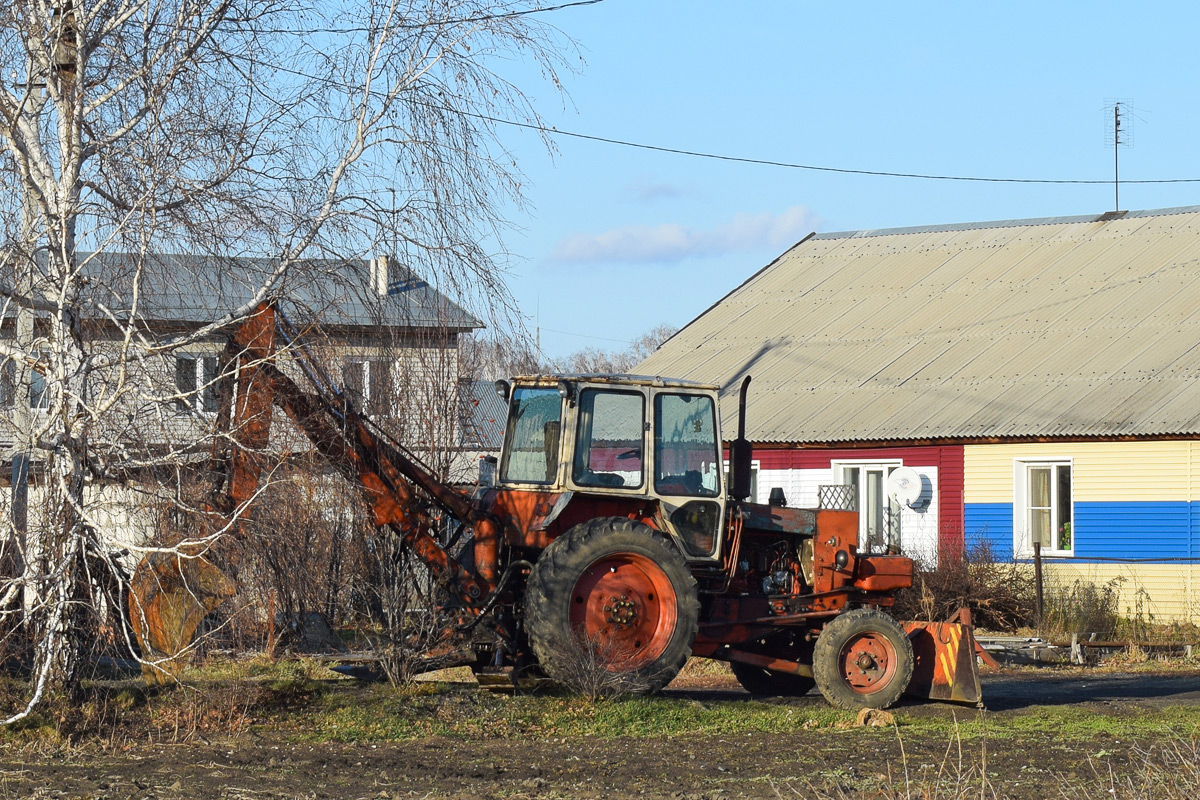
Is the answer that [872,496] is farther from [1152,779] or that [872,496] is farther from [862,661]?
[1152,779]

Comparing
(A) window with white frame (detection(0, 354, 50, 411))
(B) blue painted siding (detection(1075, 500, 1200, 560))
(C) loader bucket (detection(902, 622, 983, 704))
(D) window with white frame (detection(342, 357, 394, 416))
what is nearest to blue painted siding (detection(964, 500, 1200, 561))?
(B) blue painted siding (detection(1075, 500, 1200, 560))

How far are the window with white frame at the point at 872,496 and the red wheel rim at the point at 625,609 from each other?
39.8 ft

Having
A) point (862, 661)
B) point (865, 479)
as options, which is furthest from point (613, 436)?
point (865, 479)

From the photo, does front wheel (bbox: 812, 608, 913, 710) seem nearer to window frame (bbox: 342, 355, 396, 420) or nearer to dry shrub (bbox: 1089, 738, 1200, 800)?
dry shrub (bbox: 1089, 738, 1200, 800)

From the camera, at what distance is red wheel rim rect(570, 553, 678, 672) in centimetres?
1088

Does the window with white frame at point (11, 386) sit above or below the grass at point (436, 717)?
above

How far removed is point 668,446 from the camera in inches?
448

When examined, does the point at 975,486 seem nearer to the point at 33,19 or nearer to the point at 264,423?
the point at 264,423

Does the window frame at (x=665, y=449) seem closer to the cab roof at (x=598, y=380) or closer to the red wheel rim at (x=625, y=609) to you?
the cab roof at (x=598, y=380)

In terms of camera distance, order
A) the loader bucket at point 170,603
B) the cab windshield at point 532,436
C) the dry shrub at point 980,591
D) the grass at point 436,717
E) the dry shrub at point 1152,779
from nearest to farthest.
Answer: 1. the dry shrub at point 1152,779
2. the grass at point 436,717
3. the loader bucket at point 170,603
4. the cab windshield at point 532,436
5. the dry shrub at point 980,591

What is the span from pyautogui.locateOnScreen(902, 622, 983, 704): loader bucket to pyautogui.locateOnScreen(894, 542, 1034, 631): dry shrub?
6.40m

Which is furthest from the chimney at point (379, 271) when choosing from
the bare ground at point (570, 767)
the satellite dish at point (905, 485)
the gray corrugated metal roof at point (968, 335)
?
the satellite dish at point (905, 485)

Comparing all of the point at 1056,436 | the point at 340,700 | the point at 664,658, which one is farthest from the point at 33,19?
the point at 1056,436

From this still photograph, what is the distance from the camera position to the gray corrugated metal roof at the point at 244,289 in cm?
908
